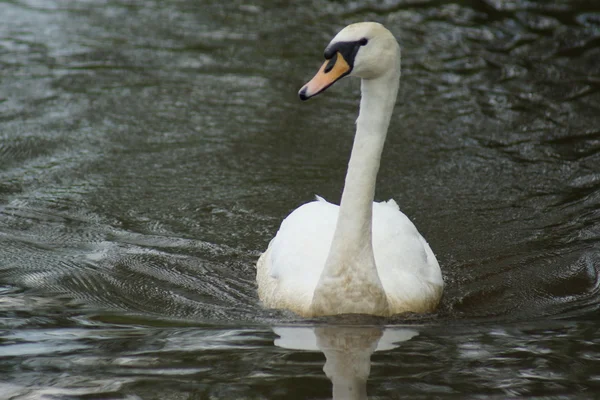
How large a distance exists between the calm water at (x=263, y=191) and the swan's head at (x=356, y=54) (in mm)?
1389

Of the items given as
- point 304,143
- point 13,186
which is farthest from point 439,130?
point 13,186

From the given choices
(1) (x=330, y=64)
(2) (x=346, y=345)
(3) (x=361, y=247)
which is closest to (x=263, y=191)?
(3) (x=361, y=247)

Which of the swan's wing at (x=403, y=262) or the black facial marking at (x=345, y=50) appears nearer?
the black facial marking at (x=345, y=50)

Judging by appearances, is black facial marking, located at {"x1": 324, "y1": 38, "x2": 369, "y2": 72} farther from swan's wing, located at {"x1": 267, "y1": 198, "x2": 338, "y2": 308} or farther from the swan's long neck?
swan's wing, located at {"x1": 267, "y1": 198, "x2": 338, "y2": 308}

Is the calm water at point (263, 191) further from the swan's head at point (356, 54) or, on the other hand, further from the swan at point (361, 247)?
the swan's head at point (356, 54)

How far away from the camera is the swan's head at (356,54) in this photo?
497cm

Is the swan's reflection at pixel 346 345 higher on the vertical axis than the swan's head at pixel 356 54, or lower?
lower

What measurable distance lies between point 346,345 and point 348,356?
0.18m

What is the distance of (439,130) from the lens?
960 centimetres

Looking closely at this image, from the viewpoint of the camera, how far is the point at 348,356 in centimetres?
472

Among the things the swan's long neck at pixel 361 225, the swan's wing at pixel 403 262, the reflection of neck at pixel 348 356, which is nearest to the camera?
the reflection of neck at pixel 348 356

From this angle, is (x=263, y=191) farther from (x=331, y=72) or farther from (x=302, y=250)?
(x=331, y=72)

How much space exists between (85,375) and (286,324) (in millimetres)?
1328

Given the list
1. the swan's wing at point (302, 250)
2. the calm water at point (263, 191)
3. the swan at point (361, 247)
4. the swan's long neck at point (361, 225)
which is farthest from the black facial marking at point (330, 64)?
the calm water at point (263, 191)
